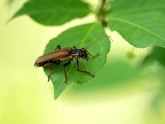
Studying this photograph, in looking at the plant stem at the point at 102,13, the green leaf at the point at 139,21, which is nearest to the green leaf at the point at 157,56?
the green leaf at the point at 139,21

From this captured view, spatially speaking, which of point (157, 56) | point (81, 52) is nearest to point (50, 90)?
point (157, 56)

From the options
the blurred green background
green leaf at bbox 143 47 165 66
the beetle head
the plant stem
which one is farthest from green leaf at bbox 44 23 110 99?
the blurred green background

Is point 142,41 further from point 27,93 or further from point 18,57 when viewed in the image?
point 18,57

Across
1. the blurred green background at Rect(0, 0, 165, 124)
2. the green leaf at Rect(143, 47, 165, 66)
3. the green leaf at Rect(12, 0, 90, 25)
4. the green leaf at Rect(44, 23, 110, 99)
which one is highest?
the blurred green background at Rect(0, 0, 165, 124)

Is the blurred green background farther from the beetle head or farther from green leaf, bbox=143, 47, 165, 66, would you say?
the beetle head

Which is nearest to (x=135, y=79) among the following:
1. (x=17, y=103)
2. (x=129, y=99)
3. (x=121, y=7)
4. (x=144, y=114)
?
(x=144, y=114)

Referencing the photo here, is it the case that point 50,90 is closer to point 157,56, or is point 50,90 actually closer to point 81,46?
point 157,56

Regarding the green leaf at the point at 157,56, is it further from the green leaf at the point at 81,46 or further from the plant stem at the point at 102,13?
the green leaf at the point at 81,46
